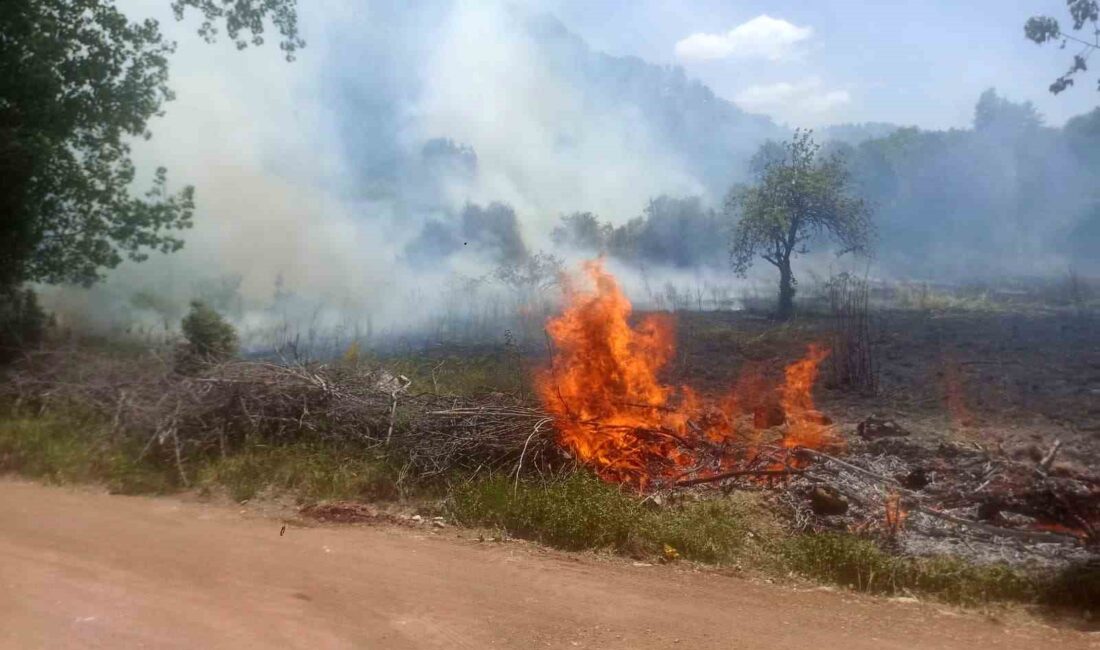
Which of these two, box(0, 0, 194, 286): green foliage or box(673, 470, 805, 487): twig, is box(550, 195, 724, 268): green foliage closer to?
box(0, 0, 194, 286): green foliage

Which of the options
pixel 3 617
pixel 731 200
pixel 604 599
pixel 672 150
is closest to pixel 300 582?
pixel 3 617

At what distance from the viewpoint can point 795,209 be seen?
17938 mm

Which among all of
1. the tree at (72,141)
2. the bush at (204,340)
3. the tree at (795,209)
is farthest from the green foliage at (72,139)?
the tree at (795,209)

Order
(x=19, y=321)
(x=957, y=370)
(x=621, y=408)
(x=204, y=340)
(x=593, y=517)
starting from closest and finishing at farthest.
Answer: (x=593, y=517)
(x=621, y=408)
(x=204, y=340)
(x=957, y=370)
(x=19, y=321)

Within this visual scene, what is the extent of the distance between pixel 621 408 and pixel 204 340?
623 centimetres

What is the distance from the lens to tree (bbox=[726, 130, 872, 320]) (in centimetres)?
1777

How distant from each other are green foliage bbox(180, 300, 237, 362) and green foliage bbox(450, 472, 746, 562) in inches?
201

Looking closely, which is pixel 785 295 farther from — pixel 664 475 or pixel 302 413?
pixel 302 413

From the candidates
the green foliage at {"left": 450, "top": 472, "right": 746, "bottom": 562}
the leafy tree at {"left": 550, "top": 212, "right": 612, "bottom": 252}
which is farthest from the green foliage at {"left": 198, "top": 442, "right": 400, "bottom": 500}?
the leafy tree at {"left": 550, "top": 212, "right": 612, "bottom": 252}

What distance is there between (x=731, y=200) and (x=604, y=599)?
50.3ft

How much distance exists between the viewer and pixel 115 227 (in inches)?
556

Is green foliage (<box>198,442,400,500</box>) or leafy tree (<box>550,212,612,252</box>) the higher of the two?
leafy tree (<box>550,212,612,252</box>)

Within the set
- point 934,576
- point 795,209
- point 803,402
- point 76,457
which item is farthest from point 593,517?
point 795,209

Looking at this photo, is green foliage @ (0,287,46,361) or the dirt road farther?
green foliage @ (0,287,46,361)
